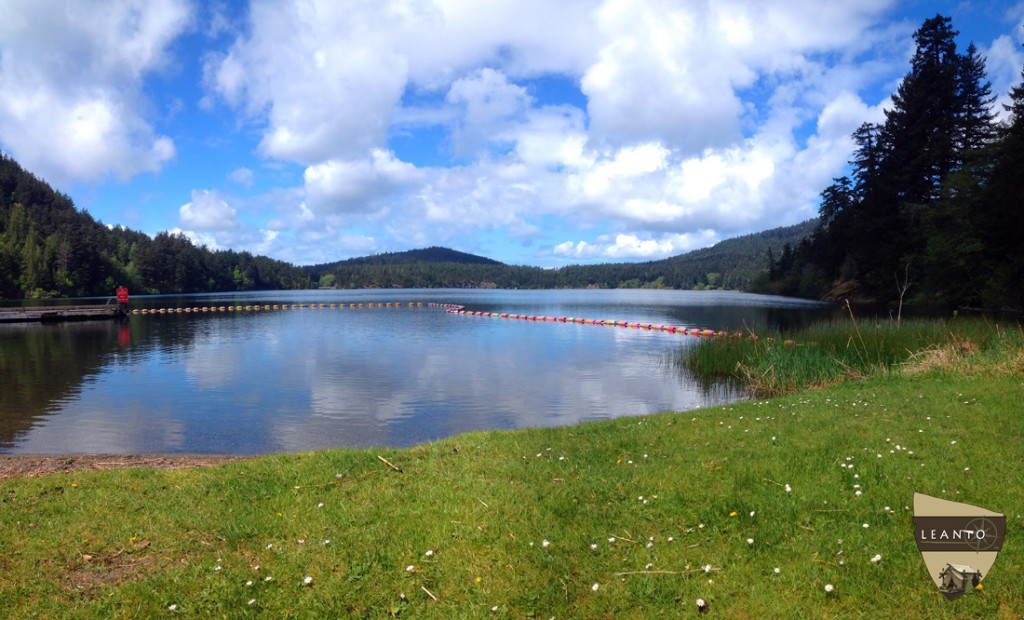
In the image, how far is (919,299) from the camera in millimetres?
58938

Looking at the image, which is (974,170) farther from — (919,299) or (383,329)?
(383,329)

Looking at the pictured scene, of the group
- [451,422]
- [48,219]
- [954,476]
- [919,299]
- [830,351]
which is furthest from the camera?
[48,219]

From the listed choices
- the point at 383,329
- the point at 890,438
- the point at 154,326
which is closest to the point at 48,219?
the point at 154,326

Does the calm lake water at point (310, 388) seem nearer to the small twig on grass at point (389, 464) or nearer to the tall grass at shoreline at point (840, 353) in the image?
the tall grass at shoreline at point (840, 353)

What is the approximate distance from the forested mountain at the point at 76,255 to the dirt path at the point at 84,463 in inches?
5321

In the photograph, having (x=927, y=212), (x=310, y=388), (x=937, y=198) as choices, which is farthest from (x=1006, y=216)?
(x=310, y=388)

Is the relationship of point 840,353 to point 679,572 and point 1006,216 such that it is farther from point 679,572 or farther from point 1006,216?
point 1006,216

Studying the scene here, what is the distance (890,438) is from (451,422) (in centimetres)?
1076

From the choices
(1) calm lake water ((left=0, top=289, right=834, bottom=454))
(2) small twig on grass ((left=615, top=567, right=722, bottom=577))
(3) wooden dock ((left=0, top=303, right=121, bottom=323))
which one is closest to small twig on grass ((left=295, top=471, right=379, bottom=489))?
(2) small twig on grass ((left=615, top=567, right=722, bottom=577))

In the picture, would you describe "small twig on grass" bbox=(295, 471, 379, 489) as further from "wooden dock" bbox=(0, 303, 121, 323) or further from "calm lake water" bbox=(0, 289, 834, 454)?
"wooden dock" bbox=(0, 303, 121, 323)

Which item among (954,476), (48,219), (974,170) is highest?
(48,219)

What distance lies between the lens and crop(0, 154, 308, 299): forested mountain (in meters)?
120

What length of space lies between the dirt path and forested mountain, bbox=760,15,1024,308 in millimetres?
37246

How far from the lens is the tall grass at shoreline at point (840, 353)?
711 inches
